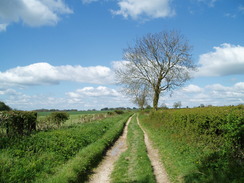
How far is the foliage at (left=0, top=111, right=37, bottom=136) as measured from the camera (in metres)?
11.1

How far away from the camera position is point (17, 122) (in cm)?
1230

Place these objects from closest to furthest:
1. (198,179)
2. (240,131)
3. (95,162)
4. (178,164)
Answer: (198,179)
(240,131)
(178,164)
(95,162)

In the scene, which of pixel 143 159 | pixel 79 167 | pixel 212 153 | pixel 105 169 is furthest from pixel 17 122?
pixel 212 153

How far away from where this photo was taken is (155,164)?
336 inches

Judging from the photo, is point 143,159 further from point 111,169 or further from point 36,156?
point 36,156

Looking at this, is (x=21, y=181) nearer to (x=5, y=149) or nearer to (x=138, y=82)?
(x=5, y=149)

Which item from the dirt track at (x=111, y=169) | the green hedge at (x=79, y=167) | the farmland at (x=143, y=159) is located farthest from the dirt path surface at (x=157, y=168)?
the green hedge at (x=79, y=167)

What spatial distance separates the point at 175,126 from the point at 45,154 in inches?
417

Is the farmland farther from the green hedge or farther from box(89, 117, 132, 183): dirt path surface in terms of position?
box(89, 117, 132, 183): dirt path surface

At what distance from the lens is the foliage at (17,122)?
11.1 metres

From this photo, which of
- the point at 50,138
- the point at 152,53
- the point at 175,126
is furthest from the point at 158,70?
the point at 50,138

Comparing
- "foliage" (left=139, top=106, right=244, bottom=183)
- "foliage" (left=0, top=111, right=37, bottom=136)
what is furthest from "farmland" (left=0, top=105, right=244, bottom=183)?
"foliage" (left=0, top=111, right=37, bottom=136)

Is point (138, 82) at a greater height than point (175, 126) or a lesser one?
greater

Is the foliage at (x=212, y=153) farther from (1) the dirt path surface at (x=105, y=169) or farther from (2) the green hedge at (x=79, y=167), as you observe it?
(2) the green hedge at (x=79, y=167)
